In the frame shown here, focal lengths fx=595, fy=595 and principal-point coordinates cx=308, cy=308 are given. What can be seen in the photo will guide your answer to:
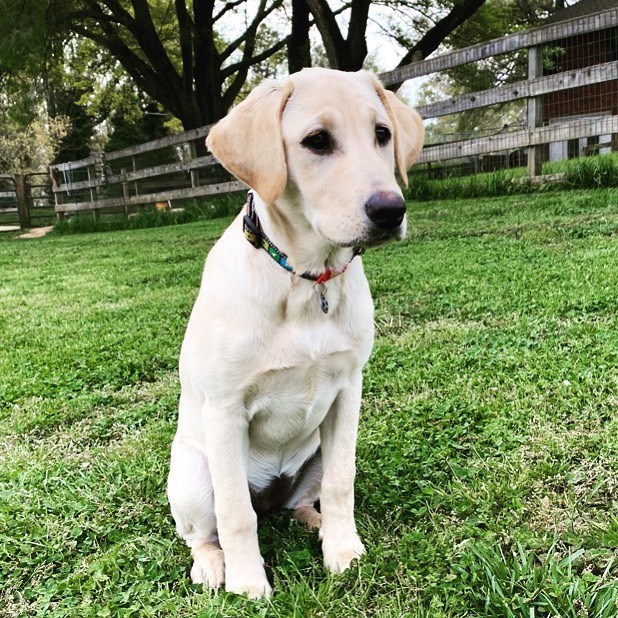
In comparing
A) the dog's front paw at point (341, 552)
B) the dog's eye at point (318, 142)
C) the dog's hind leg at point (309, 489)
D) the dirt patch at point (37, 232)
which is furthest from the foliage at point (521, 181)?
the dirt patch at point (37, 232)

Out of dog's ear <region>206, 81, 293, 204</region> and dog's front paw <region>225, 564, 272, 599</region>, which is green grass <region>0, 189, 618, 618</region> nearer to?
dog's front paw <region>225, 564, 272, 599</region>

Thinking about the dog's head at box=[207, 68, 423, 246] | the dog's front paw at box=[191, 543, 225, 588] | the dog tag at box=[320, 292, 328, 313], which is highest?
the dog's head at box=[207, 68, 423, 246]

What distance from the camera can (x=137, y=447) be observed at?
256cm

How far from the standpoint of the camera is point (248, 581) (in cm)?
167

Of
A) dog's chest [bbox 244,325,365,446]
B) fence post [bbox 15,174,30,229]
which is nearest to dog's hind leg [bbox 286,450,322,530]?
dog's chest [bbox 244,325,365,446]

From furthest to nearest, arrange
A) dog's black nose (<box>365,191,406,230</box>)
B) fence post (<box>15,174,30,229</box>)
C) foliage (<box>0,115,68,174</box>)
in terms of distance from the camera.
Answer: foliage (<box>0,115,68,174</box>)
fence post (<box>15,174,30,229</box>)
dog's black nose (<box>365,191,406,230</box>)

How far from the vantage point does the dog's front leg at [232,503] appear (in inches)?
66.1

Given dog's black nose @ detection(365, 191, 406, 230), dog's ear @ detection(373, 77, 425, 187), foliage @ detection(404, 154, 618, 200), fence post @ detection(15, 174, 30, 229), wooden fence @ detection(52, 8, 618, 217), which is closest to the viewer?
dog's black nose @ detection(365, 191, 406, 230)

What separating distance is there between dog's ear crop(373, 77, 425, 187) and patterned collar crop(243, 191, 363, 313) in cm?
36

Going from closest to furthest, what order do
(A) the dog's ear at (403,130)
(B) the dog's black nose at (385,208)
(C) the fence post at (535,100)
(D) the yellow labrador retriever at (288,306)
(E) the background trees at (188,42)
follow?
→ (B) the dog's black nose at (385,208) < (D) the yellow labrador retriever at (288,306) < (A) the dog's ear at (403,130) < (C) the fence post at (535,100) < (E) the background trees at (188,42)

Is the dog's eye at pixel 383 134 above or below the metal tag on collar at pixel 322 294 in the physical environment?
above

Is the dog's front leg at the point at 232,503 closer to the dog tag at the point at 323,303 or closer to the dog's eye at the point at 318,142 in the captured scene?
the dog tag at the point at 323,303

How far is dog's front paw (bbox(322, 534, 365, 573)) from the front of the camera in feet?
5.63

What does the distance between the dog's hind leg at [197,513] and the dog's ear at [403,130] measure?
1.13 m
